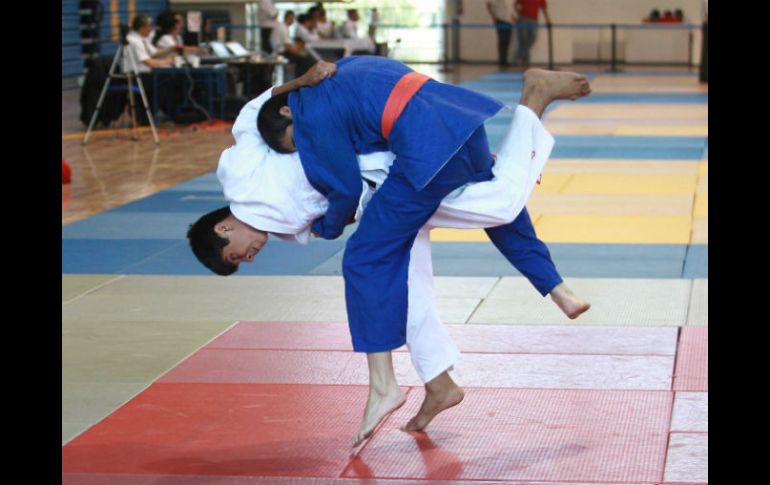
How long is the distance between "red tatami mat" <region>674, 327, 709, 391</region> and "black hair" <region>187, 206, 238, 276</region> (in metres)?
1.85

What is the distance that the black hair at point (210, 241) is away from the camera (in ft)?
13.7

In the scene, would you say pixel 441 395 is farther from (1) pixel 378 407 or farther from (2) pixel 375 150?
(2) pixel 375 150

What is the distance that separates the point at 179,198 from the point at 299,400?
590cm

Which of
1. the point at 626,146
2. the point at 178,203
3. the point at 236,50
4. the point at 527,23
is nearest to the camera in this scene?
the point at 178,203

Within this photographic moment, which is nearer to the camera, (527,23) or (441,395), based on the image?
(441,395)

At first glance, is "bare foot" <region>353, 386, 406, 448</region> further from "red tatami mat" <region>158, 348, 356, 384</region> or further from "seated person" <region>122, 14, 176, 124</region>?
"seated person" <region>122, 14, 176, 124</region>

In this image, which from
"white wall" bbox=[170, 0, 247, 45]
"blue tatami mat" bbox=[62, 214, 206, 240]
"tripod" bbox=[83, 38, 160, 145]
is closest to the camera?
"blue tatami mat" bbox=[62, 214, 206, 240]

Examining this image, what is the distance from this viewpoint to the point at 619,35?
29500mm

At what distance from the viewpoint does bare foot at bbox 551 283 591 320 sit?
445 centimetres

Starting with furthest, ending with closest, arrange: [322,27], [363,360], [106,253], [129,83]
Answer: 1. [322,27]
2. [129,83]
3. [106,253]
4. [363,360]

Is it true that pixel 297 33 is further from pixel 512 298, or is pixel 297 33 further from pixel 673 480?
pixel 673 480

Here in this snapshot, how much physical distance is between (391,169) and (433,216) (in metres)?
0.25

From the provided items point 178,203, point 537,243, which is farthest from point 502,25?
point 537,243

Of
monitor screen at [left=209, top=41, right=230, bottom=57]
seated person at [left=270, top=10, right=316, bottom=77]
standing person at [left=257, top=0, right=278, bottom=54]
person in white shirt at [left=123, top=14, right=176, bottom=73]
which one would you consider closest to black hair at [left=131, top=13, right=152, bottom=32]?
person in white shirt at [left=123, top=14, right=176, bottom=73]
